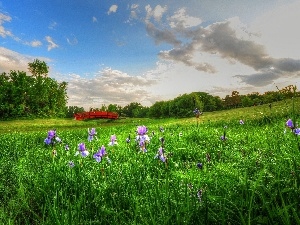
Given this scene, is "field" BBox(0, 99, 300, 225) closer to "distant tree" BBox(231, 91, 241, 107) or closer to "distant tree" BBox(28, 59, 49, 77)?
"distant tree" BBox(28, 59, 49, 77)

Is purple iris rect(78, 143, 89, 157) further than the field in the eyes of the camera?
Yes

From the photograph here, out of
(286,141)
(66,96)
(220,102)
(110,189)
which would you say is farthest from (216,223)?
(220,102)

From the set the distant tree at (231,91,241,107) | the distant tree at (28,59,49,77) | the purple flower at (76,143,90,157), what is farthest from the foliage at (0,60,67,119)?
the distant tree at (231,91,241,107)

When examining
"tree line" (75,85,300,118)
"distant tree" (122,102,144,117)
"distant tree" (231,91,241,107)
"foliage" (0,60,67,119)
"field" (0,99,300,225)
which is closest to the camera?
"field" (0,99,300,225)

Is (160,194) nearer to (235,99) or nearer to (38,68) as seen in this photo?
(38,68)

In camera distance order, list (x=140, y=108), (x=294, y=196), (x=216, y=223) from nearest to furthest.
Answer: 1. (x=294, y=196)
2. (x=216, y=223)
3. (x=140, y=108)

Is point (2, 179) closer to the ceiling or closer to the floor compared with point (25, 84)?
closer to the floor

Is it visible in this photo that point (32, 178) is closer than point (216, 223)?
No

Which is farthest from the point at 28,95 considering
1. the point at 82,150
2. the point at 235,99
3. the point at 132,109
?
the point at 132,109

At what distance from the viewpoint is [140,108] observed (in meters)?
149

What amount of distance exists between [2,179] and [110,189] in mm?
2063

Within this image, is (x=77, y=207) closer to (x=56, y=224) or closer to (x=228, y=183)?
(x=56, y=224)

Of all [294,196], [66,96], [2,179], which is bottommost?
[2,179]

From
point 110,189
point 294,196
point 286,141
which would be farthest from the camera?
point 286,141
